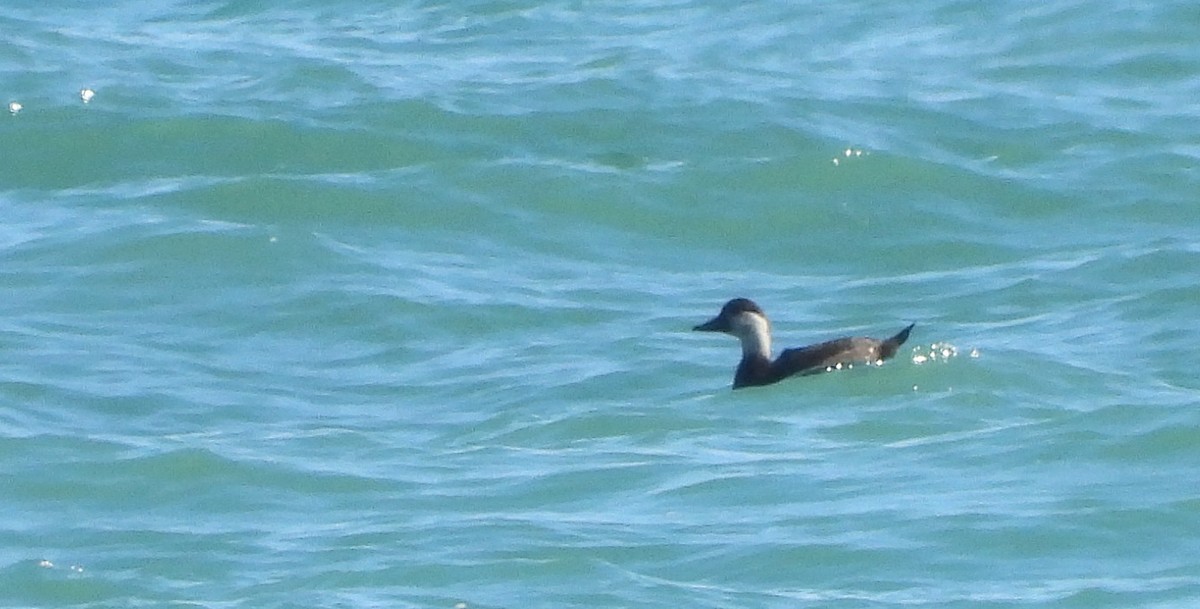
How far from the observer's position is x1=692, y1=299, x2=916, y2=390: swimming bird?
1173 centimetres

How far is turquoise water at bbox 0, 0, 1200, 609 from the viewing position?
8805mm

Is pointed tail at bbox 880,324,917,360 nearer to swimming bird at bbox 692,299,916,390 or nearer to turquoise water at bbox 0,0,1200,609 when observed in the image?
swimming bird at bbox 692,299,916,390

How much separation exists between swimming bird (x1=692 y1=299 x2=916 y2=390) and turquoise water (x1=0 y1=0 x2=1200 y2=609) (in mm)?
165

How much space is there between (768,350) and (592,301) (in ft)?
5.00

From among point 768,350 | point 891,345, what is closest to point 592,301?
point 768,350

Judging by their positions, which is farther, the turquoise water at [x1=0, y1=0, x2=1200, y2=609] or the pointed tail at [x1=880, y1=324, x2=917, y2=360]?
the pointed tail at [x1=880, y1=324, x2=917, y2=360]

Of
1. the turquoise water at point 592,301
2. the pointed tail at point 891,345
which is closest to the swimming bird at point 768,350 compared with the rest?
the pointed tail at point 891,345

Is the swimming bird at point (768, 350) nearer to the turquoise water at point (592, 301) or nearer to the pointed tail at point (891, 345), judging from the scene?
the pointed tail at point (891, 345)

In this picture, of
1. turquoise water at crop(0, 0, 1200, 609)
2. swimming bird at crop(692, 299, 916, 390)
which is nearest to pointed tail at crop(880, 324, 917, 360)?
swimming bird at crop(692, 299, 916, 390)

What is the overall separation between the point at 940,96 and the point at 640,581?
10.2 meters

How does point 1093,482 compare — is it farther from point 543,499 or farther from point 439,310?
point 439,310

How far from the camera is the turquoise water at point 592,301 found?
347 inches

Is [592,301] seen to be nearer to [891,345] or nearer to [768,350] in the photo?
[768,350]

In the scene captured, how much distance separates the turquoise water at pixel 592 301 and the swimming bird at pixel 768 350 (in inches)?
6.5
